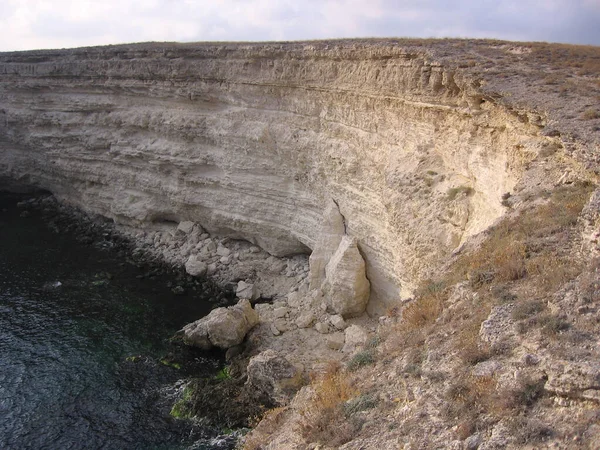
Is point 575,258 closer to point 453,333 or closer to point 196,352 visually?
point 453,333

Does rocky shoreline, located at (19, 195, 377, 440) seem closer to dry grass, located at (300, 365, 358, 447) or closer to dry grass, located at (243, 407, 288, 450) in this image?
dry grass, located at (243, 407, 288, 450)

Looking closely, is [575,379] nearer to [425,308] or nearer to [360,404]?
[360,404]

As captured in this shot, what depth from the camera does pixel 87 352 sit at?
68.4 ft

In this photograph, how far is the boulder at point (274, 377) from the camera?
54.7 feet

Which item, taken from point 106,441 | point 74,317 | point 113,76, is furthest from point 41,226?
point 106,441

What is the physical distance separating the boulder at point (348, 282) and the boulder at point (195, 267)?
29.7 feet

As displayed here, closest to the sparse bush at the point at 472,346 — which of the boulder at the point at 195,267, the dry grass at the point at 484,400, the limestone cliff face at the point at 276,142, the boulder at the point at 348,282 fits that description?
the dry grass at the point at 484,400

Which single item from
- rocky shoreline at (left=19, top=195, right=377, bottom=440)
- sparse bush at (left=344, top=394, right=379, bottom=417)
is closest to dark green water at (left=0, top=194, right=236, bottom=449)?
rocky shoreline at (left=19, top=195, right=377, bottom=440)

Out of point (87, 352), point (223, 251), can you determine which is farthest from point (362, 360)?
point (223, 251)

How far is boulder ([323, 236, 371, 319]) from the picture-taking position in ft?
67.3

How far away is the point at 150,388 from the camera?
18.6 metres

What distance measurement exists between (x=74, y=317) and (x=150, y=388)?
7280mm

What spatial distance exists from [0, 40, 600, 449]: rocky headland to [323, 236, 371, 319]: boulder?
90 mm

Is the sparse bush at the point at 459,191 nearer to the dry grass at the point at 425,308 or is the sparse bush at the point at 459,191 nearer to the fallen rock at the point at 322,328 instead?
the dry grass at the point at 425,308
